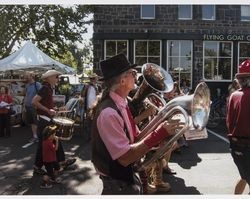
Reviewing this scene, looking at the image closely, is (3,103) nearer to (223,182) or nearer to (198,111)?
(223,182)

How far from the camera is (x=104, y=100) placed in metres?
3.24

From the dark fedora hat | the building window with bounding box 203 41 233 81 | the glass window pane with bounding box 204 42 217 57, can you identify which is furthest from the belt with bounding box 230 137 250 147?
the glass window pane with bounding box 204 42 217 57

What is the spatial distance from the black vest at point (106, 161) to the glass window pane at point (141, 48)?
20.3m

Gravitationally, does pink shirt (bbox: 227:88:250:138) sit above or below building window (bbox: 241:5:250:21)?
below

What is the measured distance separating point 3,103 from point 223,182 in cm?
701

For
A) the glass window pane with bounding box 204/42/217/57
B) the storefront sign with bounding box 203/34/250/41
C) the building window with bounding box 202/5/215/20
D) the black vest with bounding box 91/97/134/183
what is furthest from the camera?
the building window with bounding box 202/5/215/20

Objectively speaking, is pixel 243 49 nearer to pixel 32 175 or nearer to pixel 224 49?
pixel 224 49

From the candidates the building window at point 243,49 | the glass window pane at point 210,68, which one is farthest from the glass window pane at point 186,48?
the building window at point 243,49

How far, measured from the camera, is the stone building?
23.2 meters

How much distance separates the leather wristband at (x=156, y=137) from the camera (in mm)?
3012

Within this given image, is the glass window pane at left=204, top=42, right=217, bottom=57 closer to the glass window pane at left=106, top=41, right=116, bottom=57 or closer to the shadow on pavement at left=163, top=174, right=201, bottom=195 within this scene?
the glass window pane at left=106, top=41, right=116, bottom=57

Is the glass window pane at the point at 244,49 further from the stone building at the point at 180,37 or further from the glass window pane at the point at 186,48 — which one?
the glass window pane at the point at 186,48

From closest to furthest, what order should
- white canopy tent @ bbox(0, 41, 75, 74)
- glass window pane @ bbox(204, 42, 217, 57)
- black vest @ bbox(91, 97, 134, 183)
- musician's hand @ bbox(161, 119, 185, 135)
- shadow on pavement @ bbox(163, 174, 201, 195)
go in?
musician's hand @ bbox(161, 119, 185, 135), black vest @ bbox(91, 97, 134, 183), shadow on pavement @ bbox(163, 174, 201, 195), white canopy tent @ bbox(0, 41, 75, 74), glass window pane @ bbox(204, 42, 217, 57)

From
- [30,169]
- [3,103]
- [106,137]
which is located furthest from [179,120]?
[3,103]
